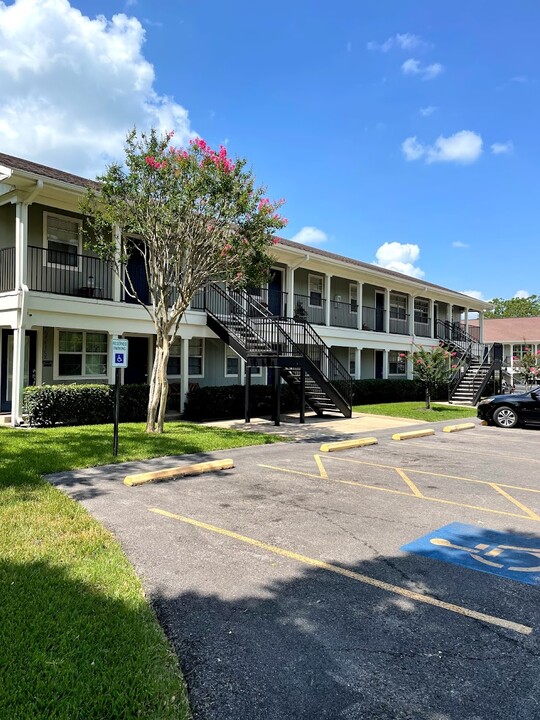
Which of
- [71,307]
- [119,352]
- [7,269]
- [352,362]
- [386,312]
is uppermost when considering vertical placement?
[386,312]

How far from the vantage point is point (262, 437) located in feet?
40.2

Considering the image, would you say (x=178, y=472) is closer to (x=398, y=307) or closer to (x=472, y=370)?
(x=472, y=370)

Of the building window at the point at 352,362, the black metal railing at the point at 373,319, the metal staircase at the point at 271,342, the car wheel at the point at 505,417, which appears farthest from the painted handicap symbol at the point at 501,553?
the building window at the point at 352,362

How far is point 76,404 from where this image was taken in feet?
42.9

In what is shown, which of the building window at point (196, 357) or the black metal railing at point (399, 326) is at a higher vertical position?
the black metal railing at point (399, 326)

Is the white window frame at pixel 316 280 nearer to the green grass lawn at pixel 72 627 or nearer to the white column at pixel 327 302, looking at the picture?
the white column at pixel 327 302

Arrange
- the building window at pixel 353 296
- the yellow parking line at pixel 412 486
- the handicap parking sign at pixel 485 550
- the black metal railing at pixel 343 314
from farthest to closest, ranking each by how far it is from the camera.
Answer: the building window at pixel 353 296 < the black metal railing at pixel 343 314 < the yellow parking line at pixel 412 486 < the handicap parking sign at pixel 485 550

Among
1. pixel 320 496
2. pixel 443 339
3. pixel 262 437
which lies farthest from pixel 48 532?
pixel 443 339

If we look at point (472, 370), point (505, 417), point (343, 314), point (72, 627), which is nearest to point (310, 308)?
point (343, 314)

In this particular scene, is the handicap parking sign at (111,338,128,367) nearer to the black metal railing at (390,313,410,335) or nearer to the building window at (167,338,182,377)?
the building window at (167,338,182,377)

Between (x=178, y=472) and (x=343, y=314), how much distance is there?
1820 centimetres

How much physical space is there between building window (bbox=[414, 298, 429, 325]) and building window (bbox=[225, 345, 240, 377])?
15485 mm

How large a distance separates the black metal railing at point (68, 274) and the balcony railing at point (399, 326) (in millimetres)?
17881

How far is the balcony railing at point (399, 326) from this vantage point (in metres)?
29.0
